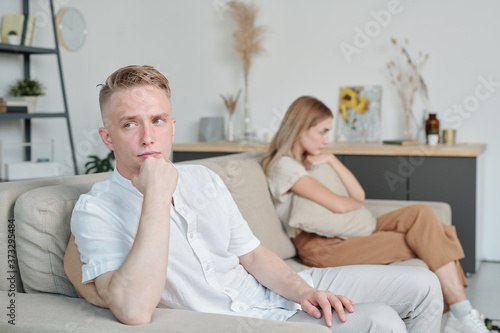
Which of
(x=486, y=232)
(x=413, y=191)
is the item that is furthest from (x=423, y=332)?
(x=486, y=232)

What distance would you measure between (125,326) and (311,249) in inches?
54.7

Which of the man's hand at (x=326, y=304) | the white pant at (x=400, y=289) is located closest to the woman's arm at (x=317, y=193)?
the white pant at (x=400, y=289)

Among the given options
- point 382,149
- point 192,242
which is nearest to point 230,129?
point 382,149

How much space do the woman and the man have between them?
70cm

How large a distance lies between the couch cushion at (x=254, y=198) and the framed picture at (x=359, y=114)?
1826mm

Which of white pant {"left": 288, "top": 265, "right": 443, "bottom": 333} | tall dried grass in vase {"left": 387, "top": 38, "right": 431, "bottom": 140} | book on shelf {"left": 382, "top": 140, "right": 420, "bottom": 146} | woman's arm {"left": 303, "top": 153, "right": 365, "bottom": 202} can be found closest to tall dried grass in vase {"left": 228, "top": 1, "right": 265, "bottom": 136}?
tall dried grass in vase {"left": 387, "top": 38, "right": 431, "bottom": 140}

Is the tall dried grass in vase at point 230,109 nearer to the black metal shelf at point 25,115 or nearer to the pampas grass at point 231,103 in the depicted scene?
the pampas grass at point 231,103

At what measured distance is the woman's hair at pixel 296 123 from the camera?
8.82 feet

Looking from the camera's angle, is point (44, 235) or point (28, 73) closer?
point (44, 235)

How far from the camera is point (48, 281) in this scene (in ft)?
4.97

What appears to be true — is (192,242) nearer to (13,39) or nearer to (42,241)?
(42,241)

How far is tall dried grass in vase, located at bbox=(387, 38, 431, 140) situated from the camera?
4129 millimetres

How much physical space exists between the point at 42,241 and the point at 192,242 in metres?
0.38

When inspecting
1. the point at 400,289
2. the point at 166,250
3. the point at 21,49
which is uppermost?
the point at 21,49
